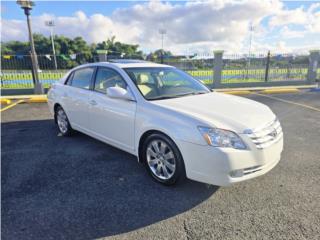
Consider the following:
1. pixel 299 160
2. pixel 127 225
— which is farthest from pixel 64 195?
pixel 299 160

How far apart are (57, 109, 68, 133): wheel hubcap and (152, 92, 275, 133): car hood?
2656 mm

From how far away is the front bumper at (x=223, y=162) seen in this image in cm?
266

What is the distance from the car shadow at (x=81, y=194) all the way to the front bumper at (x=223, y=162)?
394mm

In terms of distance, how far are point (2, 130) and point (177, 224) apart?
17.0ft

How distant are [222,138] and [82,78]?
10.3 ft

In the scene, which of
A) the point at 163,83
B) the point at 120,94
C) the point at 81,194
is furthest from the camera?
the point at 163,83

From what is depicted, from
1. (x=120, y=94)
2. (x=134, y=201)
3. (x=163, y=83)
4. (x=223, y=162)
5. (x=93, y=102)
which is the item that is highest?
(x=163, y=83)

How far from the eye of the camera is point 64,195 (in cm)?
302

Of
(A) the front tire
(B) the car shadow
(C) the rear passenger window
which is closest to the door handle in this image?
(C) the rear passenger window

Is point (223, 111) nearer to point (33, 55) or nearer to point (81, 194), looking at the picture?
Result: point (81, 194)

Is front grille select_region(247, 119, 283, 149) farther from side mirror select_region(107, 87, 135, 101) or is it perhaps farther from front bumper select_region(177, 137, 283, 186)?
side mirror select_region(107, 87, 135, 101)

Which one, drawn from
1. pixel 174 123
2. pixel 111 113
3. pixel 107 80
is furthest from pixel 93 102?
pixel 174 123

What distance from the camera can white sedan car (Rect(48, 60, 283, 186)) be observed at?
2715 mm

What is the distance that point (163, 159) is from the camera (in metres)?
3.19
